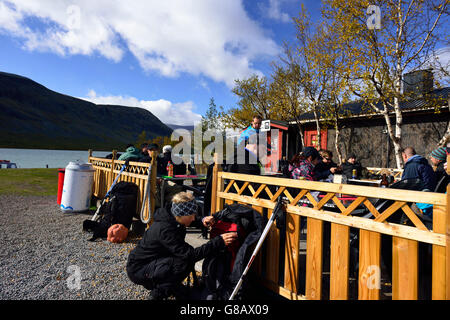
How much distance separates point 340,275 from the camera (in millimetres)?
2279

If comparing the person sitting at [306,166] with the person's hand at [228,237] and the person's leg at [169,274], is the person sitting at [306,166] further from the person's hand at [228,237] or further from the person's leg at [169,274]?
the person's leg at [169,274]

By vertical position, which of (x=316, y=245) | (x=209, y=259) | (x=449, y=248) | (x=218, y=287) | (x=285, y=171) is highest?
(x=285, y=171)

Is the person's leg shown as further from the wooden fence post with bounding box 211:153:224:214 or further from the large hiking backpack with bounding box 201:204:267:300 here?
the wooden fence post with bounding box 211:153:224:214

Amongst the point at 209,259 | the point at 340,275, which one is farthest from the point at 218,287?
the point at 340,275

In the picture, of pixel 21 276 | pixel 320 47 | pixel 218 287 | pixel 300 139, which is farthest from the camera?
pixel 300 139

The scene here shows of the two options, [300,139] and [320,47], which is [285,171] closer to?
[320,47]

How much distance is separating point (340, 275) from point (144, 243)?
1.97 metres

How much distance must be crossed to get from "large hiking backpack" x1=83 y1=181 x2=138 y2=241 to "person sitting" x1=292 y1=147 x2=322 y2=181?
3246 millimetres

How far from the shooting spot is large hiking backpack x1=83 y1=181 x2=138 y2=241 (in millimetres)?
5141

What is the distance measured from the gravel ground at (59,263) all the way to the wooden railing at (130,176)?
2.37 feet

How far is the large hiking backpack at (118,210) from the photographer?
514 cm

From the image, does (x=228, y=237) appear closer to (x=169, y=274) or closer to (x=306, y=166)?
(x=169, y=274)

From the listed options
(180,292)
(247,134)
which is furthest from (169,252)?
(247,134)

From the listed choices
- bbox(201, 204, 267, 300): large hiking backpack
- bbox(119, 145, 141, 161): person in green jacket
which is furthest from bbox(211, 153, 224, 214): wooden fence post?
bbox(119, 145, 141, 161): person in green jacket
